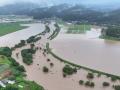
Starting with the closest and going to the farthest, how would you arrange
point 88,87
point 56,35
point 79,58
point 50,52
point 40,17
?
point 88,87, point 79,58, point 50,52, point 56,35, point 40,17

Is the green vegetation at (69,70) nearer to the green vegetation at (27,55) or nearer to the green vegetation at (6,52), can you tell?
the green vegetation at (27,55)

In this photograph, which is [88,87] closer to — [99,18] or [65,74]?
[65,74]

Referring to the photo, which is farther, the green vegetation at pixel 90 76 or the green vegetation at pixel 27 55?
the green vegetation at pixel 27 55

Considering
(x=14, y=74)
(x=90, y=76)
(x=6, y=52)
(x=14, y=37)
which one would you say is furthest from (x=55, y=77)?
(x=14, y=37)

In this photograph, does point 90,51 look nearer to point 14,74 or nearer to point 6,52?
point 6,52

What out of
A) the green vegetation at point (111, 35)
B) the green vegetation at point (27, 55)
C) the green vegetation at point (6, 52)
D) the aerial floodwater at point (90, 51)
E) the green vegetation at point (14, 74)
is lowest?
the green vegetation at point (111, 35)

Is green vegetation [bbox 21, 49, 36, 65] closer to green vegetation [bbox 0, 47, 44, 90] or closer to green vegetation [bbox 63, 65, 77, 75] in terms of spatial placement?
green vegetation [bbox 0, 47, 44, 90]

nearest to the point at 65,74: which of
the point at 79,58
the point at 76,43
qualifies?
the point at 79,58

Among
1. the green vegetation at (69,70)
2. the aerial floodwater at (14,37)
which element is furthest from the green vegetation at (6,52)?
the green vegetation at (69,70)
